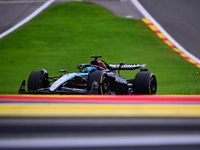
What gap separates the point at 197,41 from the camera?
18.2 metres

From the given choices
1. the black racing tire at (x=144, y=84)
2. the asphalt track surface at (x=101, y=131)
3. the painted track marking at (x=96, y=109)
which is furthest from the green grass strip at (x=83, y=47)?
the asphalt track surface at (x=101, y=131)

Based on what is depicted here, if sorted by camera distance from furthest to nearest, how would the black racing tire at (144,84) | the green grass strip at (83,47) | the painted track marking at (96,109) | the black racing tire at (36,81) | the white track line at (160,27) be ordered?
the white track line at (160,27) → the green grass strip at (83,47) → the black racing tire at (144,84) → the black racing tire at (36,81) → the painted track marking at (96,109)

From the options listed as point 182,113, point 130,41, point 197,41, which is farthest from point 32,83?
point 197,41

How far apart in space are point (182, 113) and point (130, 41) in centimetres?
1479

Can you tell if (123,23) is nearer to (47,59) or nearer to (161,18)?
(161,18)

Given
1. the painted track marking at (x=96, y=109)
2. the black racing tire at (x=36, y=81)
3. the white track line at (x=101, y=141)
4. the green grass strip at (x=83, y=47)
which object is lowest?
the white track line at (x=101, y=141)

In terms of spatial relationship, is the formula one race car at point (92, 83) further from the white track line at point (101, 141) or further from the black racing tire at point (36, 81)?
the white track line at point (101, 141)

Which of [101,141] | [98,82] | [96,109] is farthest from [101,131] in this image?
[98,82]

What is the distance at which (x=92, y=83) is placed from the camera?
689cm

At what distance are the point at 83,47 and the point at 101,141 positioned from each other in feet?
46.9

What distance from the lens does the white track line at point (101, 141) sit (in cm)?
276

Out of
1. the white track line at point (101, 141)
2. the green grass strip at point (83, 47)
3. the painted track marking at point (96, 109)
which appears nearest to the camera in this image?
the white track line at point (101, 141)

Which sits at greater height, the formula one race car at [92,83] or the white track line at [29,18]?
the white track line at [29,18]

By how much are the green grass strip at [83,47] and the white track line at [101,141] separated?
8450 millimetres
